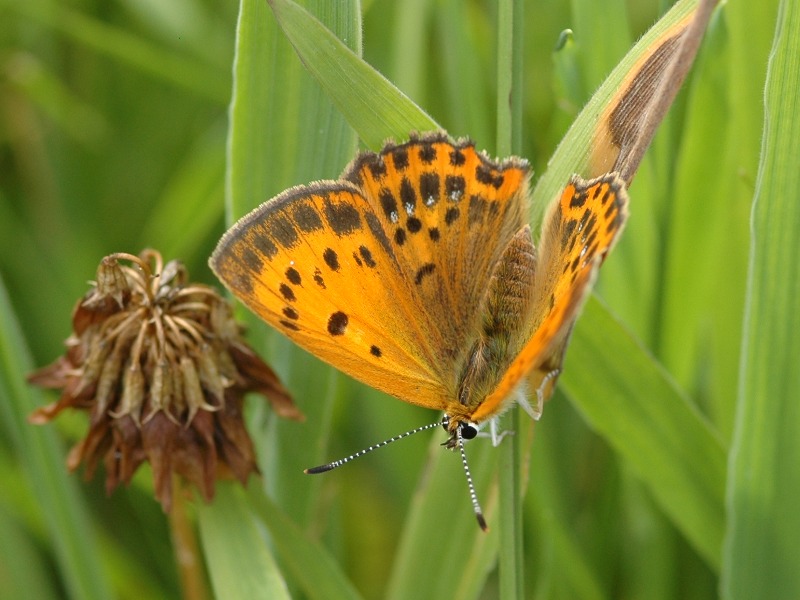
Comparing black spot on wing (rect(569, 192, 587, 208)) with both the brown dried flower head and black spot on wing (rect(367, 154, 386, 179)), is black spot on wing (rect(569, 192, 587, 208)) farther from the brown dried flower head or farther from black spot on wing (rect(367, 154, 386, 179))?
the brown dried flower head

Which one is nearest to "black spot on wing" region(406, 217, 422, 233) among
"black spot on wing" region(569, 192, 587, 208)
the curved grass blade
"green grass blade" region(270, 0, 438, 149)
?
"green grass blade" region(270, 0, 438, 149)

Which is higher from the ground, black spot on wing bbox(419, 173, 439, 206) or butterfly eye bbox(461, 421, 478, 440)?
black spot on wing bbox(419, 173, 439, 206)

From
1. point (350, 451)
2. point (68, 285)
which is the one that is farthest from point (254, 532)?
point (68, 285)

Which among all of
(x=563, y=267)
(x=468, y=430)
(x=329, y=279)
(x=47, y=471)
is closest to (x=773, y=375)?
(x=563, y=267)

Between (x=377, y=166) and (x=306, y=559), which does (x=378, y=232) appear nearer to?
(x=377, y=166)

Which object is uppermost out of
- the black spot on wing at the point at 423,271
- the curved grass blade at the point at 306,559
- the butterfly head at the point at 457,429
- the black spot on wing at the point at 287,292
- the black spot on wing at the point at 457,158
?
the black spot on wing at the point at 457,158

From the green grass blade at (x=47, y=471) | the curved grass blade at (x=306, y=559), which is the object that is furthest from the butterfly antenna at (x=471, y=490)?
the green grass blade at (x=47, y=471)

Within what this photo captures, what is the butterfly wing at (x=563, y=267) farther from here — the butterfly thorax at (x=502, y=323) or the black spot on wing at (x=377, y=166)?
the black spot on wing at (x=377, y=166)

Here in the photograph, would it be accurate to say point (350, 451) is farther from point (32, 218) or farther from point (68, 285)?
point (32, 218)
